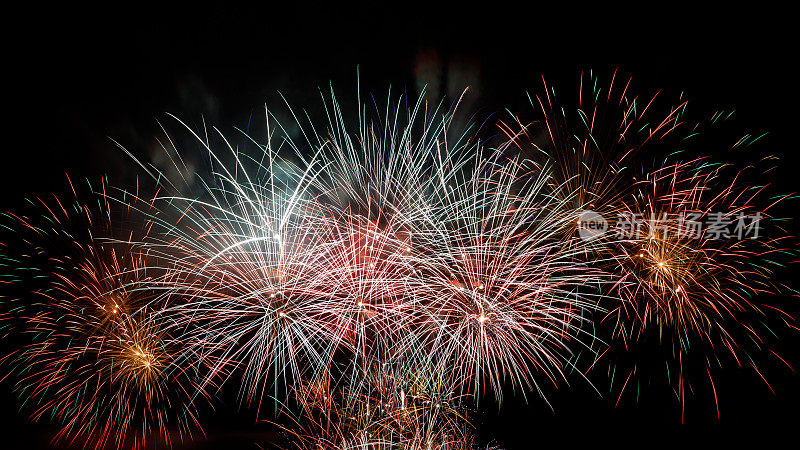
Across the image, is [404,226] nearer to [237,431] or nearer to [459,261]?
[459,261]

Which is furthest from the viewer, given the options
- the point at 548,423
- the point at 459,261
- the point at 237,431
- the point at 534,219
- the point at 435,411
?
the point at 237,431

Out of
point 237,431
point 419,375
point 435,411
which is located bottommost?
point 237,431

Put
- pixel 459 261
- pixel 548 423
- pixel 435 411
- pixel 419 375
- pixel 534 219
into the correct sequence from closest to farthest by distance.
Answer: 1. pixel 459 261
2. pixel 534 219
3. pixel 419 375
4. pixel 435 411
5. pixel 548 423

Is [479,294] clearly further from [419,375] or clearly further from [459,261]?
[419,375]

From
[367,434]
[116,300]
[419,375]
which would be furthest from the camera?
[367,434]

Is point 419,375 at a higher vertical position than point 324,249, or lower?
lower

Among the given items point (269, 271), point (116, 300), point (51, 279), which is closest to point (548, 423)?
point (269, 271)

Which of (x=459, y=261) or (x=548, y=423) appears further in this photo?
(x=548, y=423)

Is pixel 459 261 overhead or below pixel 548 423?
overhead

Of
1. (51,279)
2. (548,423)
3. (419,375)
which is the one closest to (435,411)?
(419,375)
